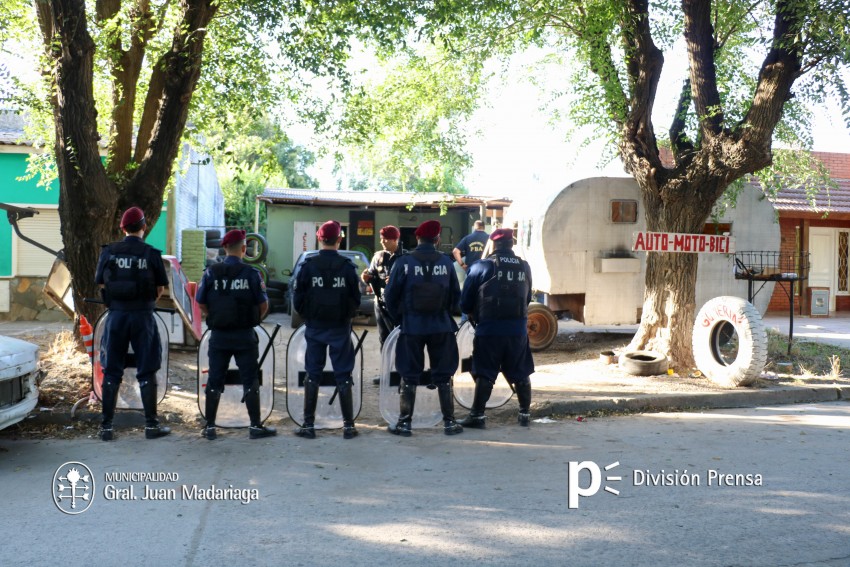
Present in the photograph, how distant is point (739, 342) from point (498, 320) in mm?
3586

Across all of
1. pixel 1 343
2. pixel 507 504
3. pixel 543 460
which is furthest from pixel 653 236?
pixel 1 343

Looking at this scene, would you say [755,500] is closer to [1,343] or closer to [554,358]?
[1,343]

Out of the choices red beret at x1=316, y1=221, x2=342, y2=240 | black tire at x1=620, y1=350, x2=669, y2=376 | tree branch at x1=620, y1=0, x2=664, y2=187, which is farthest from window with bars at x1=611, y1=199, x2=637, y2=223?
red beret at x1=316, y1=221, x2=342, y2=240

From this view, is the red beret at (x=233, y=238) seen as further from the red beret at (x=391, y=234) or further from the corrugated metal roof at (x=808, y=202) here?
the corrugated metal roof at (x=808, y=202)

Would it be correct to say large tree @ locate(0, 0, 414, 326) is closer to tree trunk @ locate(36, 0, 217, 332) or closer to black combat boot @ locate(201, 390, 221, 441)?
tree trunk @ locate(36, 0, 217, 332)

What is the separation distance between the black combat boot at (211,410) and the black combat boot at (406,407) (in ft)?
5.25

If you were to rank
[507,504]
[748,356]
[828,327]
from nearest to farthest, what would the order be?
[507,504]
[748,356]
[828,327]

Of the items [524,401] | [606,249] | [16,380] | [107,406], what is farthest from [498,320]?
[606,249]

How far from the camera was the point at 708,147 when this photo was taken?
953cm

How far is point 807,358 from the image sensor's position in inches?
431

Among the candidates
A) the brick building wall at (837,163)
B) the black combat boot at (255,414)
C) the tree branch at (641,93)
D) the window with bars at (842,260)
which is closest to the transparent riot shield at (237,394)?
the black combat boot at (255,414)

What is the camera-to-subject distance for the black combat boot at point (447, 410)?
7027mm

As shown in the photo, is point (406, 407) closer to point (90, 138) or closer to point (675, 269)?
point (90, 138)

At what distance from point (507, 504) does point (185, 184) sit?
60.8 feet
